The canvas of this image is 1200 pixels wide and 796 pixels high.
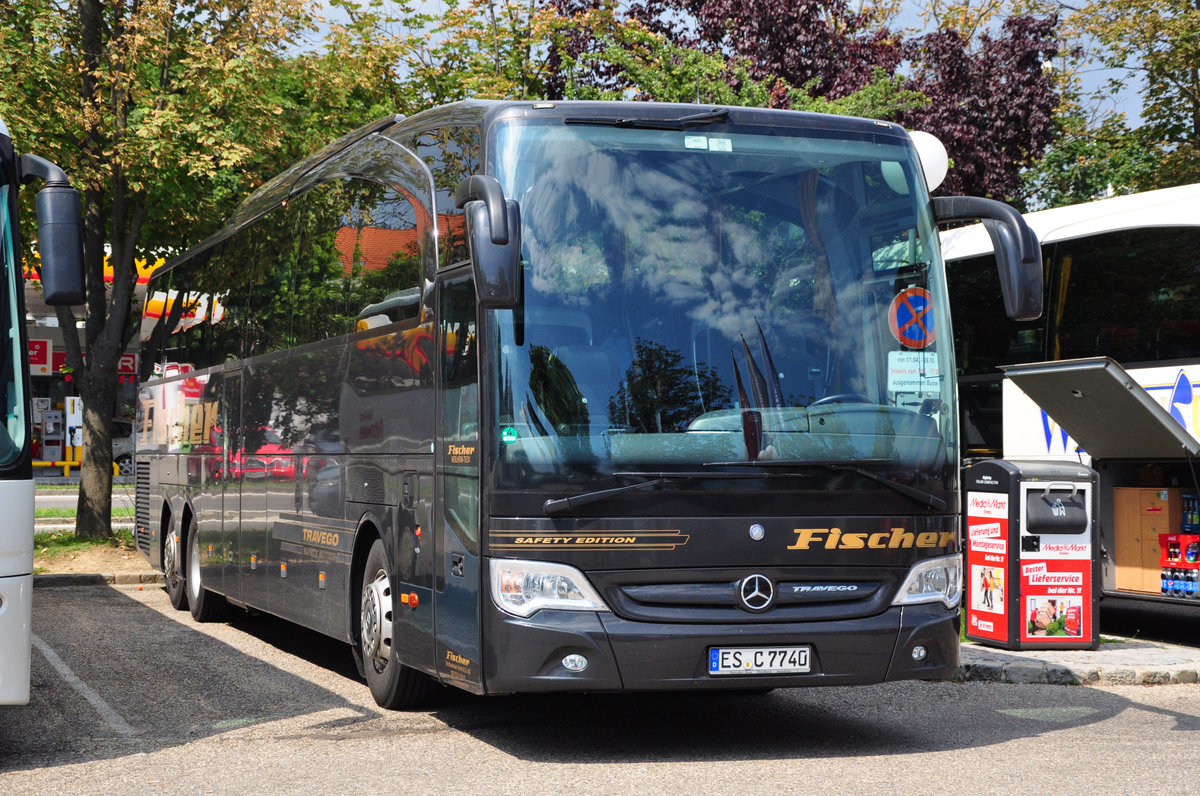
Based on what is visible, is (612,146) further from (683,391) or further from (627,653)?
(627,653)

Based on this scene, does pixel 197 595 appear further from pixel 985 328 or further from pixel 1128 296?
pixel 1128 296

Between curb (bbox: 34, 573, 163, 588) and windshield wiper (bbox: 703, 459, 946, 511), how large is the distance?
11.5 m

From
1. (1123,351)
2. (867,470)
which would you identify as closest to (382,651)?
(867,470)

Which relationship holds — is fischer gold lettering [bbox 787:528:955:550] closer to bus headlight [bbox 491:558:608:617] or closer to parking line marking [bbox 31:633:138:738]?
bus headlight [bbox 491:558:608:617]

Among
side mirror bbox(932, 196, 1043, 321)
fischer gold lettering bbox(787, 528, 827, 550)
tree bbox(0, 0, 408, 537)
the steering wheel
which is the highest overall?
tree bbox(0, 0, 408, 537)

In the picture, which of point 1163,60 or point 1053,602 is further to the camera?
point 1163,60

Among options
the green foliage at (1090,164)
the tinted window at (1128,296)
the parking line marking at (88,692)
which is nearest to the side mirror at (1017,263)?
the tinted window at (1128,296)

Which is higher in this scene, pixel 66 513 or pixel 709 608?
pixel 709 608

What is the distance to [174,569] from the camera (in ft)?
48.5

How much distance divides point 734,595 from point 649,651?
0.53m

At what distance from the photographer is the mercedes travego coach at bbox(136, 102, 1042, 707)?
7.00 meters

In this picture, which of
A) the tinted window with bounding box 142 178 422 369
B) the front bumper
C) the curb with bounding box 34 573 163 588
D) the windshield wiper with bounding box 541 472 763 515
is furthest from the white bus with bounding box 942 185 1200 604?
the curb with bounding box 34 573 163 588

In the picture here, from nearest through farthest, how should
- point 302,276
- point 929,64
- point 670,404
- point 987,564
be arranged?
1. point 670,404
2. point 302,276
3. point 987,564
4. point 929,64

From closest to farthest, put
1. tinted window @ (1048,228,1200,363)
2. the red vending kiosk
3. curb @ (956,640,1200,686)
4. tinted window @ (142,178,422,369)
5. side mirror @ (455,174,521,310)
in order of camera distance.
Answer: side mirror @ (455,174,521,310)
tinted window @ (142,178,422,369)
curb @ (956,640,1200,686)
the red vending kiosk
tinted window @ (1048,228,1200,363)
